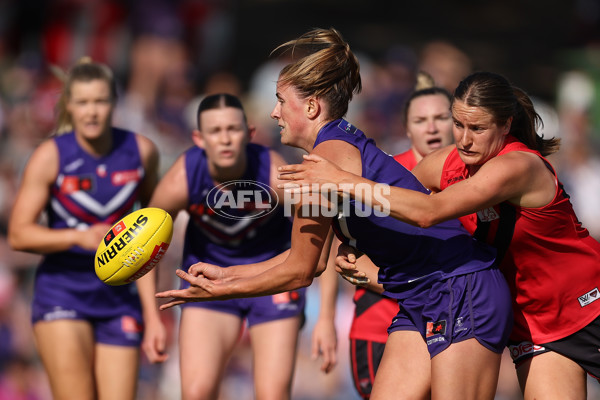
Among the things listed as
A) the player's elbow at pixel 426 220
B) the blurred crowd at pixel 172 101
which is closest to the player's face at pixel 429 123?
the player's elbow at pixel 426 220

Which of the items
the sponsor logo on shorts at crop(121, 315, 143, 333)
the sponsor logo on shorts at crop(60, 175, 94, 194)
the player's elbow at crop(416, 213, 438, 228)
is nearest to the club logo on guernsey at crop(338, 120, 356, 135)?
the player's elbow at crop(416, 213, 438, 228)

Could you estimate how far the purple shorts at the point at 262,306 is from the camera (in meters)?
5.61

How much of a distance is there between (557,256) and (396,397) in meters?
1.07

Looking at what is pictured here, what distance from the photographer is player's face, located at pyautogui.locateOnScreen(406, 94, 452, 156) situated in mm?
5559

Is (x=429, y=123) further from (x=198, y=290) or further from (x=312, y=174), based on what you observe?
(x=198, y=290)

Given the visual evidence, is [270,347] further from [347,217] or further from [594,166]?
[594,166]

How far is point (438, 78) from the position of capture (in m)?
9.77

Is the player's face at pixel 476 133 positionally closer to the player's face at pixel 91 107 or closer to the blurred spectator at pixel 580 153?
the player's face at pixel 91 107

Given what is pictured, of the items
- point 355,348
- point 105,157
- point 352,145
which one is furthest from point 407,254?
point 105,157

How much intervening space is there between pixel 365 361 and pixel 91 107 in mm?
2501

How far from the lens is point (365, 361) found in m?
5.52

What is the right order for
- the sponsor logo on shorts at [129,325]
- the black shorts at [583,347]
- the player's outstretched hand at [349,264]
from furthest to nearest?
the sponsor logo on shorts at [129,325]
the black shorts at [583,347]
the player's outstretched hand at [349,264]

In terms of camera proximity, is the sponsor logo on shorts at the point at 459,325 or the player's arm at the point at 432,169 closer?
the sponsor logo on shorts at the point at 459,325

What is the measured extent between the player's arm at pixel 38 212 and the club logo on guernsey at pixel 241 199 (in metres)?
0.74
